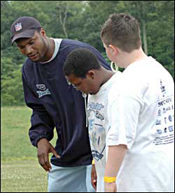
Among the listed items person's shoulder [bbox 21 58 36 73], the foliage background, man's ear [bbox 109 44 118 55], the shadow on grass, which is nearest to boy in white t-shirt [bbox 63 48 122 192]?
man's ear [bbox 109 44 118 55]

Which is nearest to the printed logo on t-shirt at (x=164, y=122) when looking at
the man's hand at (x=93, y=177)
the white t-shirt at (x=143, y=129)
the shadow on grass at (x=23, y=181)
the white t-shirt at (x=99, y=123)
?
the white t-shirt at (x=143, y=129)

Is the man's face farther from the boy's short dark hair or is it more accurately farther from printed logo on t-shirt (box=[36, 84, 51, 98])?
the boy's short dark hair

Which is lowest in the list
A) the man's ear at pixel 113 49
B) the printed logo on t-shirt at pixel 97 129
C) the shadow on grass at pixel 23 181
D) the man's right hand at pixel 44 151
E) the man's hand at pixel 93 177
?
the shadow on grass at pixel 23 181

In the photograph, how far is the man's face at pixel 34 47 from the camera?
4.55 m

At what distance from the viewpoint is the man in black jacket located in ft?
15.1

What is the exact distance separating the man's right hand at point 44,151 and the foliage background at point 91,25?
3641 centimetres

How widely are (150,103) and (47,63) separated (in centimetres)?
141

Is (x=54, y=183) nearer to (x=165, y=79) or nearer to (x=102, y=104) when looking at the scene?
(x=102, y=104)

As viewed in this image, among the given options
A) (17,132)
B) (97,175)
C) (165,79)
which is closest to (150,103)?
(165,79)

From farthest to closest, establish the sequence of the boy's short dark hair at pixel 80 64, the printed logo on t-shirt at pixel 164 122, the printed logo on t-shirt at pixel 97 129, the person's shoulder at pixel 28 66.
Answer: the person's shoulder at pixel 28 66, the printed logo on t-shirt at pixel 97 129, the boy's short dark hair at pixel 80 64, the printed logo on t-shirt at pixel 164 122

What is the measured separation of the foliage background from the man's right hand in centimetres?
3641

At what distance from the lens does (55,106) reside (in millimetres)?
4781

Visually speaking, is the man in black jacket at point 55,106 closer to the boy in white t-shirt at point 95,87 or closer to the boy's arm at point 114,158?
the boy in white t-shirt at point 95,87

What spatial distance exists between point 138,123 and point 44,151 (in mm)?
1405
